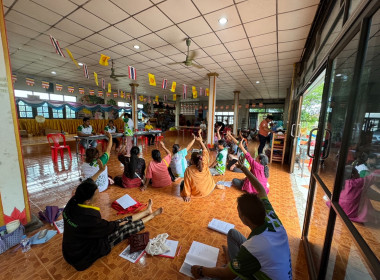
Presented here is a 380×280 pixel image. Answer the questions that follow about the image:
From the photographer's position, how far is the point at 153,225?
7.46ft

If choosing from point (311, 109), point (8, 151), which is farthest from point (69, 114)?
point (311, 109)

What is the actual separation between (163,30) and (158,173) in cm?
316

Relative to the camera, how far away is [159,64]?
5.85 metres

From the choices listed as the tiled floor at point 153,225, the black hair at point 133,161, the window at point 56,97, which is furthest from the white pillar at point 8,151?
the window at point 56,97

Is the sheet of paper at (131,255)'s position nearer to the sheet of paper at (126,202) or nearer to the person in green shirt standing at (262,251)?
the sheet of paper at (126,202)

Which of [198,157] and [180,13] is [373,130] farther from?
[180,13]

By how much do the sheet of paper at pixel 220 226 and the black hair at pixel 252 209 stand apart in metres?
1.19

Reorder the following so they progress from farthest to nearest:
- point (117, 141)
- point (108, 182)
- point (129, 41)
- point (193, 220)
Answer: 1. point (117, 141)
2. point (129, 41)
3. point (108, 182)
4. point (193, 220)

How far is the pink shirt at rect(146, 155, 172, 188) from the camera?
11.0 ft

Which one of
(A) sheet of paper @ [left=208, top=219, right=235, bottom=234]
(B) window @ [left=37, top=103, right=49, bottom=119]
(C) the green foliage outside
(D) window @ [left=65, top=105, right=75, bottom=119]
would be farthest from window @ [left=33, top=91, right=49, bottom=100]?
(C) the green foliage outside

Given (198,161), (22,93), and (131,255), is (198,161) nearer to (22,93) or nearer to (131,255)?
(131,255)

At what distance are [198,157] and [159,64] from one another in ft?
14.4

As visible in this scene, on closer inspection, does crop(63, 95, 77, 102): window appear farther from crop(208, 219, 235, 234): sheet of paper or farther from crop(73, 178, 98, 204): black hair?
crop(208, 219, 235, 234): sheet of paper

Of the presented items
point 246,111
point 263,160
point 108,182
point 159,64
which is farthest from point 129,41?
point 246,111
